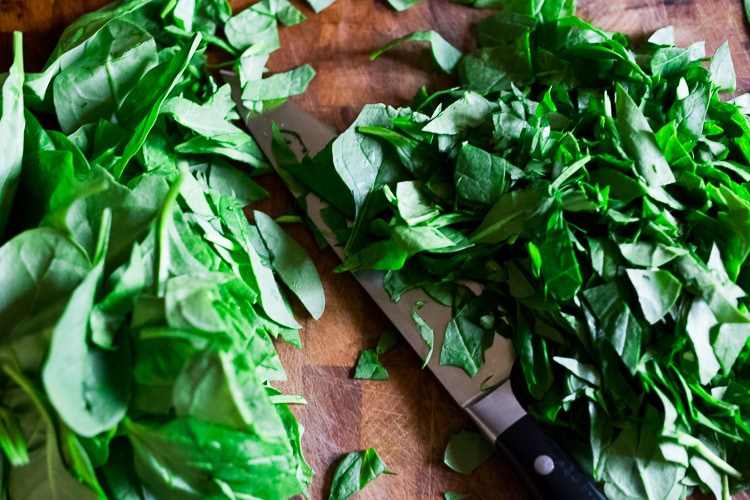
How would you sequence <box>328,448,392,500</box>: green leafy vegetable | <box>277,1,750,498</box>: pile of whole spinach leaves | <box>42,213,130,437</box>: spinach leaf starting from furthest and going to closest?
<box>328,448,392,500</box>: green leafy vegetable
<box>277,1,750,498</box>: pile of whole spinach leaves
<box>42,213,130,437</box>: spinach leaf

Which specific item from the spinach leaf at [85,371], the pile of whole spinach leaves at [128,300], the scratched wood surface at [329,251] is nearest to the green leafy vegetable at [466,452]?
the scratched wood surface at [329,251]

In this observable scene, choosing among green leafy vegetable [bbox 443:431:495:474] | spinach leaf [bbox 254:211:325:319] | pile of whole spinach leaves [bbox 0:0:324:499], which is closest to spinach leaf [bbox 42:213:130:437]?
pile of whole spinach leaves [bbox 0:0:324:499]

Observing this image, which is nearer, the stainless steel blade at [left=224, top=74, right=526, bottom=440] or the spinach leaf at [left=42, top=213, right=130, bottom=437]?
the spinach leaf at [left=42, top=213, right=130, bottom=437]

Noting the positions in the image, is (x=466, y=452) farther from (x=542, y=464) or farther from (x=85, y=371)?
(x=85, y=371)

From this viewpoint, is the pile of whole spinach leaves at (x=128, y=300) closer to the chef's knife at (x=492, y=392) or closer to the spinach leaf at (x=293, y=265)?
the spinach leaf at (x=293, y=265)

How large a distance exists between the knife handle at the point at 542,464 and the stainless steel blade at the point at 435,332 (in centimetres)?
2

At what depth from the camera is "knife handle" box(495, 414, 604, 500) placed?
102 cm

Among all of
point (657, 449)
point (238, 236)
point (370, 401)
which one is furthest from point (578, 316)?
point (238, 236)

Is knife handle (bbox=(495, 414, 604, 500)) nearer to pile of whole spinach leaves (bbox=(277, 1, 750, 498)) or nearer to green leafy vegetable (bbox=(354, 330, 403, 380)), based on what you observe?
pile of whole spinach leaves (bbox=(277, 1, 750, 498))

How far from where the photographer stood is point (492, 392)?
3.59ft

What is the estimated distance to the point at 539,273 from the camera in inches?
39.8

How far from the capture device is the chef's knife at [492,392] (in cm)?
103

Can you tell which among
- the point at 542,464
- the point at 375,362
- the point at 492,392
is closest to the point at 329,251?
the point at 375,362

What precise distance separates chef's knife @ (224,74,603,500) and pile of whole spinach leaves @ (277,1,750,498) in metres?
0.02
